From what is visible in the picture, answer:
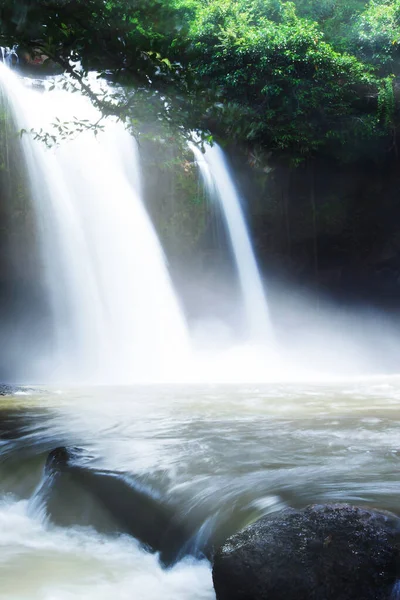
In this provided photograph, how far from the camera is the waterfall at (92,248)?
1416 cm

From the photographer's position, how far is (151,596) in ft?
10.0

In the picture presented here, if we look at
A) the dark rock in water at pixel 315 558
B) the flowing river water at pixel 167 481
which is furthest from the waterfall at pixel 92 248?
the dark rock in water at pixel 315 558

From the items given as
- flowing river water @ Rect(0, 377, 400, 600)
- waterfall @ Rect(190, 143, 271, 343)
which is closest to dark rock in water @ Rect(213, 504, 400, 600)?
flowing river water @ Rect(0, 377, 400, 600)

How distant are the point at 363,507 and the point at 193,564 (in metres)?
0.92

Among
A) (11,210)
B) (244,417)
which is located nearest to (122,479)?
(244,417)

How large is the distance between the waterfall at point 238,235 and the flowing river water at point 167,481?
383 inches

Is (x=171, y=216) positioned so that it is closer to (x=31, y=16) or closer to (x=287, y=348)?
(x=287, y=348)

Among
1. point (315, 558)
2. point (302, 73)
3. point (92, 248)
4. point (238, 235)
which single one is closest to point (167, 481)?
point (315, 558)

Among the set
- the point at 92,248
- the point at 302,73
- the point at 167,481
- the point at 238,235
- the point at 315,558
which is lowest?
the point at 315,558

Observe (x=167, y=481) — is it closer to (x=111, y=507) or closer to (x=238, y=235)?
(x=111, y=507)

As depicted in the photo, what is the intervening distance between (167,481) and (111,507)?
1.23 ft

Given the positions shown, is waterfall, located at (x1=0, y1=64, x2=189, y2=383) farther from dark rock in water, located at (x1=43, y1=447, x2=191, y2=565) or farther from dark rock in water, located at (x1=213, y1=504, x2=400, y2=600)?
dark rock in water, located at (x1=213, y1=504, x2=400, y2=600)

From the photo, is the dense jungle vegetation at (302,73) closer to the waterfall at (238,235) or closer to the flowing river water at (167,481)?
the waterfall at (238,235)

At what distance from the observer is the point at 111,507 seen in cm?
386
